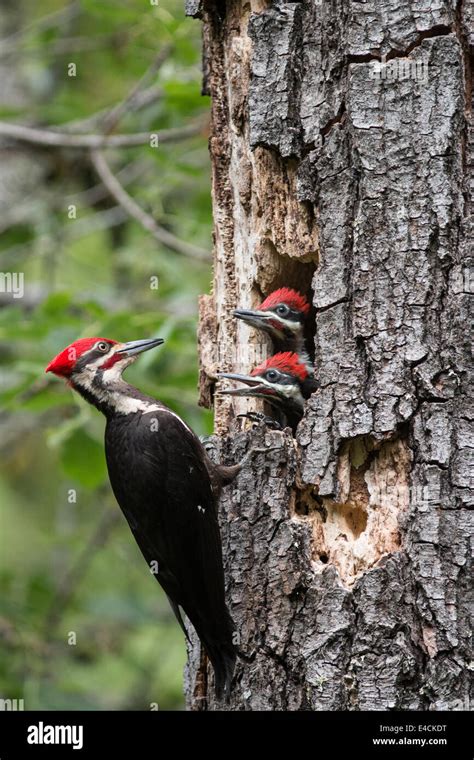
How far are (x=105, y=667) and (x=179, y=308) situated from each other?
2.95 meters

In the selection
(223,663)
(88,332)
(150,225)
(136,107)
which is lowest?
(223,663)

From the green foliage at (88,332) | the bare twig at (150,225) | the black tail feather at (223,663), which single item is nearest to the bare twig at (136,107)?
the green foliage at (88,332)

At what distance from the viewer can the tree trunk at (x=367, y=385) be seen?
9.91 ft

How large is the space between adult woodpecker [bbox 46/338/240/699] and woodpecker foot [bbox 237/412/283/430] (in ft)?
0.63

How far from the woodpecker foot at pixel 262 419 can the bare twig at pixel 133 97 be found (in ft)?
7.39

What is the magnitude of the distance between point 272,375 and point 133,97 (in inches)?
92.3

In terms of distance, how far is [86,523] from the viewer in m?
7.75

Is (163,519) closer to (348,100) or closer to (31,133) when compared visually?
(348,100)

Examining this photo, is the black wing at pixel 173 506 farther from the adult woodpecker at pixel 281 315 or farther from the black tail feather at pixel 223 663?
the adult woodpecker at pixel 281 315

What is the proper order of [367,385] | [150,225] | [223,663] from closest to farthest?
[367,385]
[223,663]
[150,225]

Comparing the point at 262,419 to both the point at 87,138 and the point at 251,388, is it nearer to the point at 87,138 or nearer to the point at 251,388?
the point at 251,388

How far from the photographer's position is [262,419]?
11.8 ft

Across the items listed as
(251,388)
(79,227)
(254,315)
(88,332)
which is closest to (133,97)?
(88,332)
